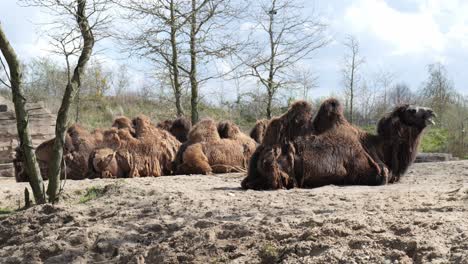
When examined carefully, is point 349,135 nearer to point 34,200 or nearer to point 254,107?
point 34,200

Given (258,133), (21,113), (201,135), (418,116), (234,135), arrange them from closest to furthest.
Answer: (21,113)
(418,116)
(201,135)
(234,135)
(258,133)

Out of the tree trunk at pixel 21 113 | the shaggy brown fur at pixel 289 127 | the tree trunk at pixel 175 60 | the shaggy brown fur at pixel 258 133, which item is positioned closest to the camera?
the tree trunk at pixel 21 113

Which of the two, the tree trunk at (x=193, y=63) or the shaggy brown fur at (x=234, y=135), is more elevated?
the tree trunk at (x=193, y=63)

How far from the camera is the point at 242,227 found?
6.21m

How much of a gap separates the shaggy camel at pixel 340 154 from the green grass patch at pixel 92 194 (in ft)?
7.02

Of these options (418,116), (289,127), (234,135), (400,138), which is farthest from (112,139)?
(418,116)

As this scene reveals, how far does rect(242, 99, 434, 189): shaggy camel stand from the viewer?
921 centimetres

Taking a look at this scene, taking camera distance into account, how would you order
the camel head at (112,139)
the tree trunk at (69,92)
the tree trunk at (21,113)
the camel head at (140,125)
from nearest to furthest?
the tree trunk at (21,113)
the tree trunk at (69,92)
the camel head at (112,139)
the camel head at (140,125)

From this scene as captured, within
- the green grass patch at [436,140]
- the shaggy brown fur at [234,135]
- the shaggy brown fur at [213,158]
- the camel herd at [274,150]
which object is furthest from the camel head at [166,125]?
the green grass patch at [436,140]

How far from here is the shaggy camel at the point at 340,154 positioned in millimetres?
9211

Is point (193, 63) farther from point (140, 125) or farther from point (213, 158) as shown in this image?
point (213, 158)

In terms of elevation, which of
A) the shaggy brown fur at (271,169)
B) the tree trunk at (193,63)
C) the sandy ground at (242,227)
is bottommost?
the sandy ground at (242,227)

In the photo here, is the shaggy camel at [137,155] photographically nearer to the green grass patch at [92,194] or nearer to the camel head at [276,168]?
the green grass patch at [92,194]

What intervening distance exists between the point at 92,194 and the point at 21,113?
64.3 inches
